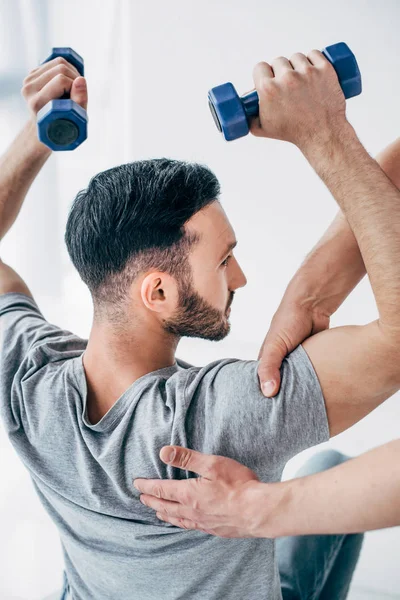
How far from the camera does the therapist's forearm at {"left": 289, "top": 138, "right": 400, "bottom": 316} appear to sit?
125 centimetres

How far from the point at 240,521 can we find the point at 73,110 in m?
0.71

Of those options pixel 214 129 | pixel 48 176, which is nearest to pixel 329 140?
pixel 214 129

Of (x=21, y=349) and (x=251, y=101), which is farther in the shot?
(x=21, y=349)

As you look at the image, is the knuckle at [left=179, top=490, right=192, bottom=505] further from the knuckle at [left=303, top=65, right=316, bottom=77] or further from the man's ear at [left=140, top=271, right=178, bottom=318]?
the knuckle at [left=303, top=65, right=316, bottom=77]

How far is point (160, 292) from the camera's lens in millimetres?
1109

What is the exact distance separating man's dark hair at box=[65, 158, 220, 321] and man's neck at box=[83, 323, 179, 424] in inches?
1.8

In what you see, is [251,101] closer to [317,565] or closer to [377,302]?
[377,302]

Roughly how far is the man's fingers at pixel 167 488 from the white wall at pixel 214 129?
143 cm

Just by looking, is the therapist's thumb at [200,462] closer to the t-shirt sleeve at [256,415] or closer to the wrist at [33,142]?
the t-shirt sleeve at [256,415]

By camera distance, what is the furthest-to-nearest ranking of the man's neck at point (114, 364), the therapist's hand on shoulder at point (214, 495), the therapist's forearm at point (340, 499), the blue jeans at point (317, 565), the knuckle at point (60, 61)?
the blue jeans at point (317, 565) → the knuckle at point (60, 61) → the man's neck at point (114, 364) → the therapist's hand on shoulder at point (214, 495) → the therapist's forearm at point (340, 499)

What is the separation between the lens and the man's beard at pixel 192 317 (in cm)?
112

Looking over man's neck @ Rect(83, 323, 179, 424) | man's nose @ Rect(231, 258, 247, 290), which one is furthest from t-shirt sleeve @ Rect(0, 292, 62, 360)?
man's nose @ Rect(231, 258, 247, 290)

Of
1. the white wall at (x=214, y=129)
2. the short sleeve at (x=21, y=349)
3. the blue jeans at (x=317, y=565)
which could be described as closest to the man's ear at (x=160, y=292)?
the short sleeve at (x=21, y=349)

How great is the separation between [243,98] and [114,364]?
52 cm
